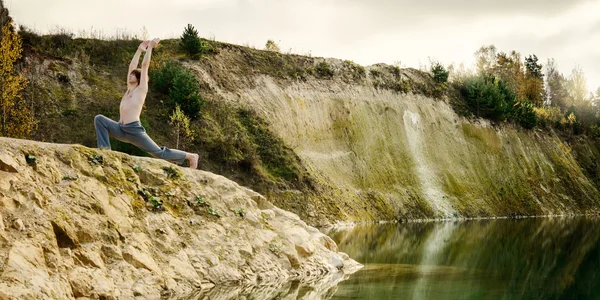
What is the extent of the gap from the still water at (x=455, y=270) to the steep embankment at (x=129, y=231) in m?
0.93

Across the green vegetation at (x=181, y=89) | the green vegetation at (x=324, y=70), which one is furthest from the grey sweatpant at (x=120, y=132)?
the green vegetation at (x=324, y=70)

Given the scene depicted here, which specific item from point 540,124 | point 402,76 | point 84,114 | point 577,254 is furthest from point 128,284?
point 540,124

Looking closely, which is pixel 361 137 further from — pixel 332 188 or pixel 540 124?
pixel 540 124

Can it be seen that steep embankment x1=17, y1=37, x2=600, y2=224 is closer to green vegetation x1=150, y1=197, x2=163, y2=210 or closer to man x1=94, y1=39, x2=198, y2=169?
man x1=94, y1=39, x2=198, y2=169

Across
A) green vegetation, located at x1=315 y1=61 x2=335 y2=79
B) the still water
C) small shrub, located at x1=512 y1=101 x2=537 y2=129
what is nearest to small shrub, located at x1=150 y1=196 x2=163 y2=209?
the still water

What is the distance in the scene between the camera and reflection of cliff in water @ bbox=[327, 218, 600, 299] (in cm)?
1507

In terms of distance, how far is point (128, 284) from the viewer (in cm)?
1186

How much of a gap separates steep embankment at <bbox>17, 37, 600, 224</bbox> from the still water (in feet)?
32.6

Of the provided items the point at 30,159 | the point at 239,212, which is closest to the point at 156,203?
the point at 239,212

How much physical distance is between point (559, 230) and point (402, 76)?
27.2m

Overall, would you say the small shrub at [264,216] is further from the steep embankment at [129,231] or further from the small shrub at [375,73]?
the small shrub at [375,73]

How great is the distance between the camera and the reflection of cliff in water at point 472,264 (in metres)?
15.1

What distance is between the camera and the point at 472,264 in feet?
69.4

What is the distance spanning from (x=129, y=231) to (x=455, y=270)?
10.8 m
